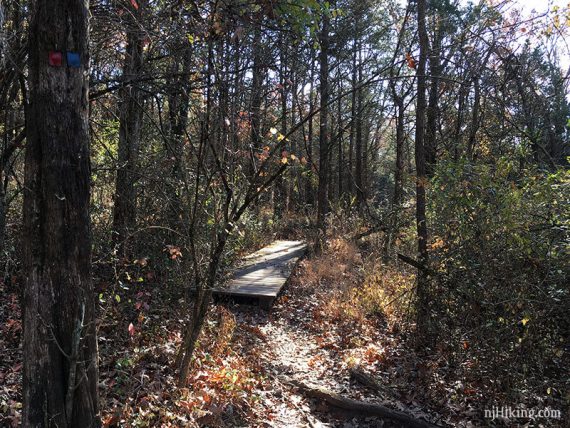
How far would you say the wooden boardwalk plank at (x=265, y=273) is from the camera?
Answer: 7.64 m

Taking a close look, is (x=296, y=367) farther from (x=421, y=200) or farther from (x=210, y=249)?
(x=421, y=200)

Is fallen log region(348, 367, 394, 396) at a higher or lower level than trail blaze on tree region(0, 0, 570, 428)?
lower

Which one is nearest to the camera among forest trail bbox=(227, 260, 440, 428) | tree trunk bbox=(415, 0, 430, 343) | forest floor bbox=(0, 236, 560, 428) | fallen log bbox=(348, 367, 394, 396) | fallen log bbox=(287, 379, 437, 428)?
forest floor bbox=(0, 236, 560, 428)

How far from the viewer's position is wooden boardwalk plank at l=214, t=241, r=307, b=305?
301 inches

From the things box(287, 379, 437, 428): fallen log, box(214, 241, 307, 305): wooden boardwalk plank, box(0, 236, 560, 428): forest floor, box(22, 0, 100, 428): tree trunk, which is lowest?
box(287, 379, 437, 428): fallen log

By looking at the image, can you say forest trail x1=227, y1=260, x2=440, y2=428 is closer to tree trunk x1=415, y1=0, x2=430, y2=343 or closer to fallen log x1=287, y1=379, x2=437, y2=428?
fallen log x1=287, y1=379, x2=437, y2=428

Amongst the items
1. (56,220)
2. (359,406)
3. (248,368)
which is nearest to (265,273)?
(248,368)

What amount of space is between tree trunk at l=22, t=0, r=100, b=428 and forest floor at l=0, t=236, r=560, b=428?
2.61ft

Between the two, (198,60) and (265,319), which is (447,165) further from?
(265,319)

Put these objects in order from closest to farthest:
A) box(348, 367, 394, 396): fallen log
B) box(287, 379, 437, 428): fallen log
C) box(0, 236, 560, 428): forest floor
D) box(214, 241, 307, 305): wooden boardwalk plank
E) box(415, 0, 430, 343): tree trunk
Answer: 1. box(0, 236, 560, 428): forest floor
2. box(287, 379, 437, 428): fallen log
3. box(348, 367, 394, 396): fallen log
4. box(415, 0, 430, 343): tree trunk
5. box(214, 241, 307, 305): wooden boardwalk plank

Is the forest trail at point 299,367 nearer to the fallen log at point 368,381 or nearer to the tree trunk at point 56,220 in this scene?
the fallen log at point 368,381

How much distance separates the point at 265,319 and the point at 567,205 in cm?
495

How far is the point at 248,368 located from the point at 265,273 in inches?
163

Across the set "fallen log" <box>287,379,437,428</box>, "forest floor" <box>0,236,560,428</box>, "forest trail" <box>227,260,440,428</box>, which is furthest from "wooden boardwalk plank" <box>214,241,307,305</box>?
"fallen log" <box>287,379,437,428</box>
